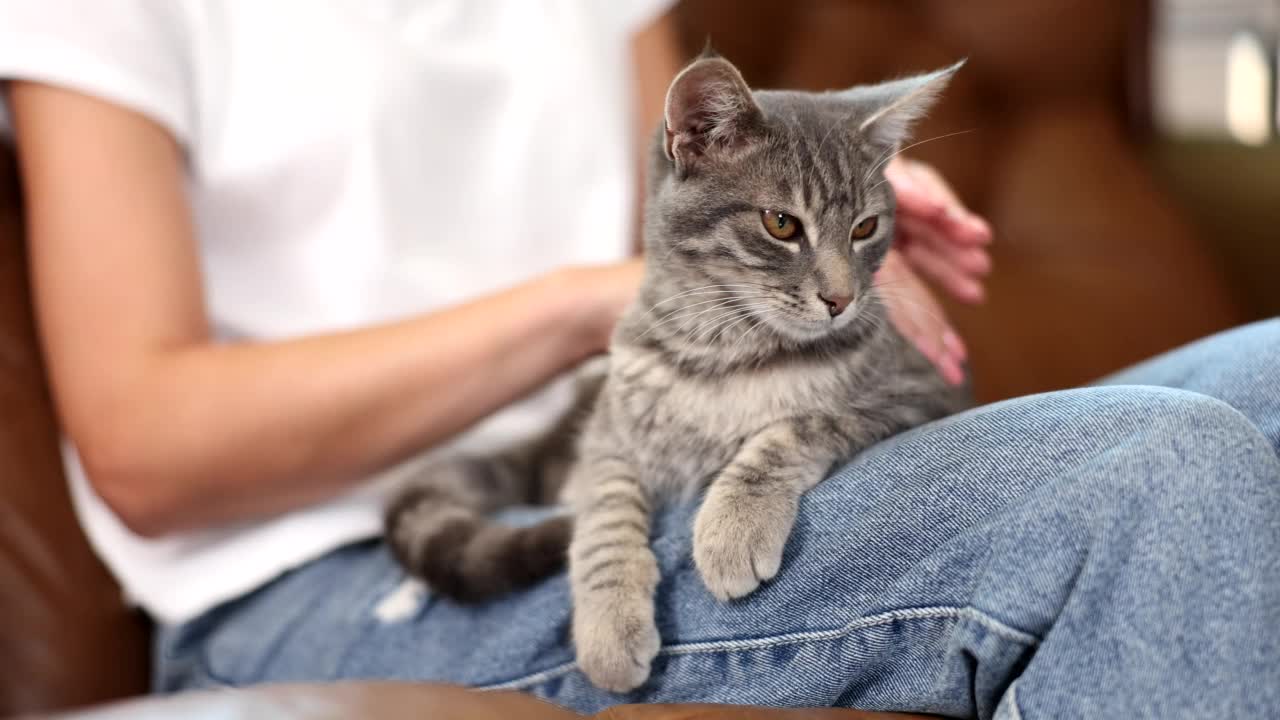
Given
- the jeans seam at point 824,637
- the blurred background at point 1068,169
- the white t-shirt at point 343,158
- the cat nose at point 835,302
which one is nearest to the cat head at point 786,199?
the cat nose at point 835,302

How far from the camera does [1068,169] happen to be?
6.03ft

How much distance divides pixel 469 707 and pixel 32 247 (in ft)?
2.25

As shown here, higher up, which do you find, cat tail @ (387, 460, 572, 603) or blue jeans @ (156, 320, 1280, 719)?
blue jeans @ (156, 320, 1280, 719)

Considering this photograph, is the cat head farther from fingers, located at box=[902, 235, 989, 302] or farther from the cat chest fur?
fingers, located at box=[902, 235, 989, 302]

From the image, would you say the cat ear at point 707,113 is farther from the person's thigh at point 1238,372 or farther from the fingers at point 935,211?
the person's thigh at point 1238,372

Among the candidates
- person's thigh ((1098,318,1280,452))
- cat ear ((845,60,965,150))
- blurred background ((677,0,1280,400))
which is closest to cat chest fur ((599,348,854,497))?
cat ear ((845,60,965,150))

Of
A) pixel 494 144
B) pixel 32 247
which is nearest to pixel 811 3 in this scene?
pixel 494 144

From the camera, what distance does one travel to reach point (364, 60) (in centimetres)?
106

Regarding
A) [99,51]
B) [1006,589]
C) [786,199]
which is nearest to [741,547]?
[1006,589]

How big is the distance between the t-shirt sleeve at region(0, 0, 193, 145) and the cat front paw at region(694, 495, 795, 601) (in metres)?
0.68

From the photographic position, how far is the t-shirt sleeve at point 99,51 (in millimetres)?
863

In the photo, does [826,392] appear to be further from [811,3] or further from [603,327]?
[811,3]

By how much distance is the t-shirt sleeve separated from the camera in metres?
0.86

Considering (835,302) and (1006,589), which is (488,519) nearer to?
(835,302)
